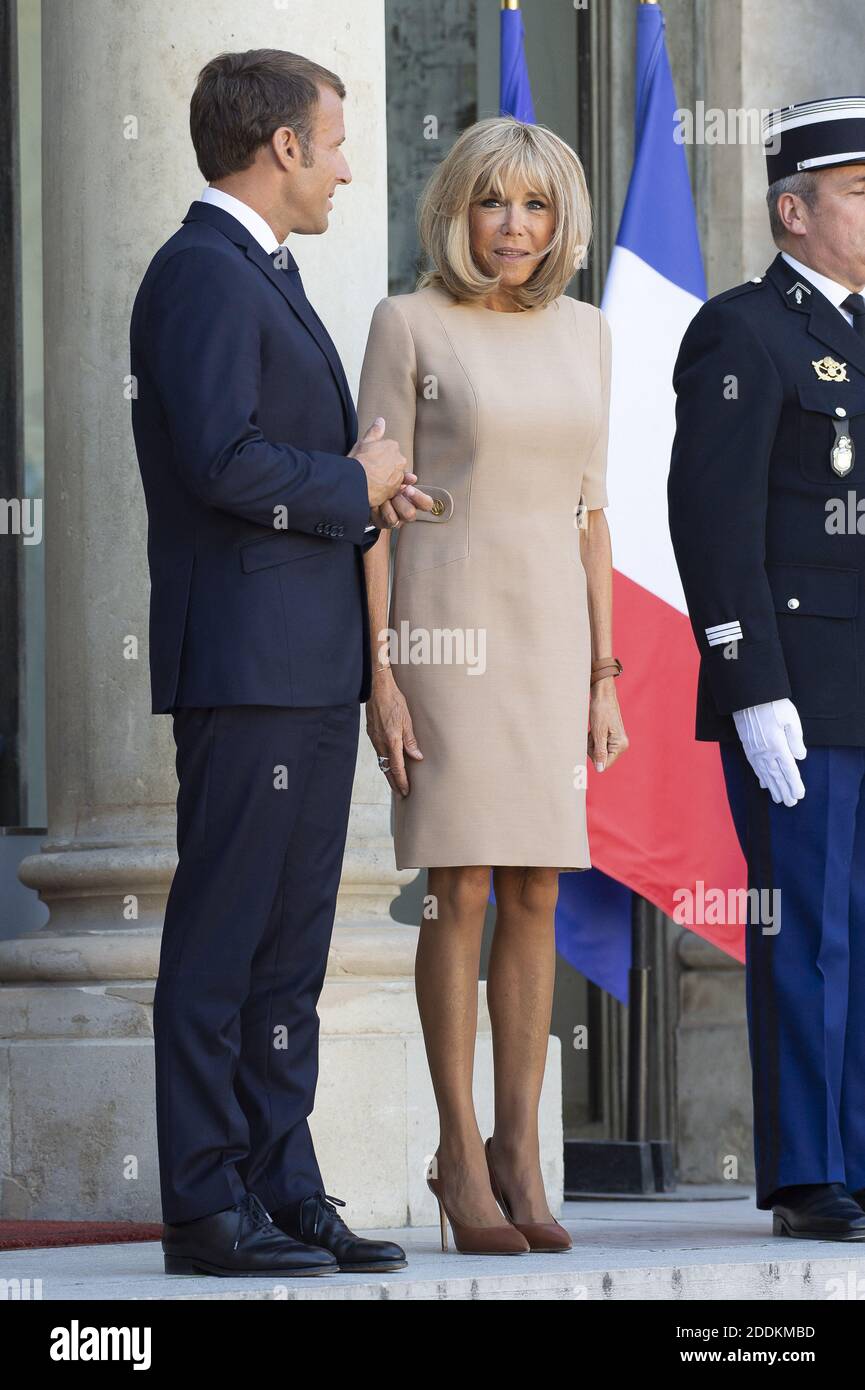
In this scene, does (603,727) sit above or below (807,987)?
above

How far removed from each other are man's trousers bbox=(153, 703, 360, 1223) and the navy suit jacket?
85 millimetres

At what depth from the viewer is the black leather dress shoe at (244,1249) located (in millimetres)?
3992

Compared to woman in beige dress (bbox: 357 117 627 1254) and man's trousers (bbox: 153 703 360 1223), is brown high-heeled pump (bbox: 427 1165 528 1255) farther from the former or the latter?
man's trousers (bbox: 153 703 360 1223)

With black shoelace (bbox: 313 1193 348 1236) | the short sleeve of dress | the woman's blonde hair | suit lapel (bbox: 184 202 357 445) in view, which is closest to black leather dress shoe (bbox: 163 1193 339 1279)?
black shoelace (bbox: 313 1193 348 1236)

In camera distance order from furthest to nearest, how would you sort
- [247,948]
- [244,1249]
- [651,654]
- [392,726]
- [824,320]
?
1. [651,654]
2. [824,320]
3. [392,726]
4. [247,948]
5. [244,1249]

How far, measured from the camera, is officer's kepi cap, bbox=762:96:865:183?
16.5ft

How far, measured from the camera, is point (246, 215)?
14.1 feet

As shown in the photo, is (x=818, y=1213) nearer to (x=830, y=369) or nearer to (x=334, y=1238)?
(x=334, y=1238)

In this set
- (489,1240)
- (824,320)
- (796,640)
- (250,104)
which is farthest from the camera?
(824,320)

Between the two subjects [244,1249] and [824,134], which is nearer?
[244,1249]

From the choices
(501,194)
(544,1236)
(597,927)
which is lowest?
(544,1236)

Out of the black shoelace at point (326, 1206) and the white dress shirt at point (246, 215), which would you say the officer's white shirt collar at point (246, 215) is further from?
the black shoelace at point (326, 1206)

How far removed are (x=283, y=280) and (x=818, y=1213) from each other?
80.5 inches

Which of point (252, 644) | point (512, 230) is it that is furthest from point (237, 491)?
point (512, 230)
